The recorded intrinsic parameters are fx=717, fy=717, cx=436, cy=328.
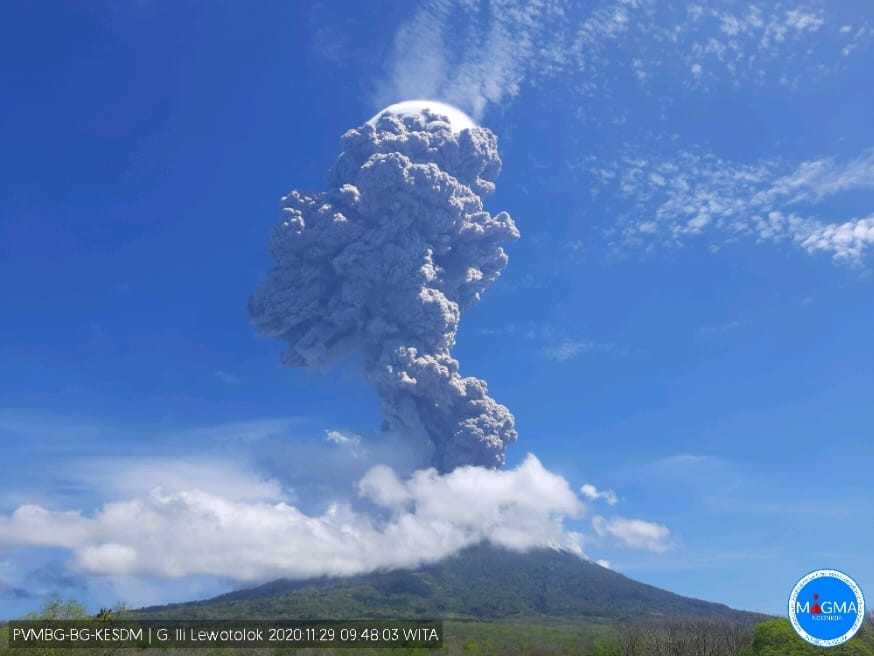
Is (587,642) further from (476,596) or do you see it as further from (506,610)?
(476,596)

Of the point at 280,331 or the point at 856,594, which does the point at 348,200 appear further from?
the point at 856,594

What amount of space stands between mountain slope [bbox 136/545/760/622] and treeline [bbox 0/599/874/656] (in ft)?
74.2

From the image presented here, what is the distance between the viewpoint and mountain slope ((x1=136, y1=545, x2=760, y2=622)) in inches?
5108

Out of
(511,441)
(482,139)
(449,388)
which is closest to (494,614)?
(511,441)

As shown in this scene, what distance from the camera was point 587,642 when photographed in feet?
290

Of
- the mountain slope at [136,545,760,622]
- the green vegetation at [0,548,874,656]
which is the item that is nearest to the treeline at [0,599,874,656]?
the green vegetation at [0,548,874,656]

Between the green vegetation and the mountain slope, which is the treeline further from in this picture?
the mountain slope

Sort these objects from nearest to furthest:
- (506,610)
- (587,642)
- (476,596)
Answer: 1. (587,642)
2. (506,610)
3. (476,596)

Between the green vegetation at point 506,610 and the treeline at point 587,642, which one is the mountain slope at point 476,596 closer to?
the green vegetation at point 506,610

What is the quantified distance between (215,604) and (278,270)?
69.8 meters

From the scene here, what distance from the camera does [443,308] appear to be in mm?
127875

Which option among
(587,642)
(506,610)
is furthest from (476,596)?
(587,642)

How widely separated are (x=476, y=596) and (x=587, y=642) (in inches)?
2361

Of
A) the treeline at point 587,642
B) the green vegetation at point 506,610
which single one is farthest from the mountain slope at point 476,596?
the treeline at point 587,642
